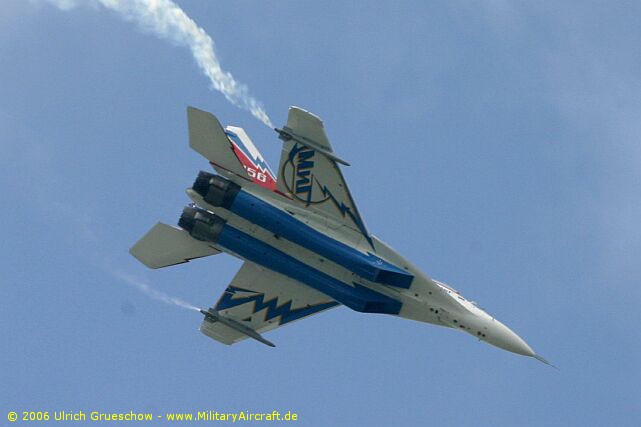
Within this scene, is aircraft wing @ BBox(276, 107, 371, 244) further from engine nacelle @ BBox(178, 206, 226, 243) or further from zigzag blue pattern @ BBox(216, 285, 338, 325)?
zigzag blue pattern @ BBox(216, 285, 338, 325)

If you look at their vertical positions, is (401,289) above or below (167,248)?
above

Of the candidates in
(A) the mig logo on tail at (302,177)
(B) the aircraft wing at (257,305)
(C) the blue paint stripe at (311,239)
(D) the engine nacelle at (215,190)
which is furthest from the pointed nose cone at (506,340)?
(D) the engine nacelle at (215,190)

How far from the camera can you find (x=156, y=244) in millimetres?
41500

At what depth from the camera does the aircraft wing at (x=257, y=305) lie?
1677 inches

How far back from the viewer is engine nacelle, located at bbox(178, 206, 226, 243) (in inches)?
1581

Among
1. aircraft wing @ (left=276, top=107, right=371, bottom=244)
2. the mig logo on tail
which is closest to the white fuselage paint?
aircraft wing @ (left=276, top=107, right=371, bottom=244)

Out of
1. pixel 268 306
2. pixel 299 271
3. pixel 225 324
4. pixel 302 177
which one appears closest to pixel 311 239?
pixel 299 271

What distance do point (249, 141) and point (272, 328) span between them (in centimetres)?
829

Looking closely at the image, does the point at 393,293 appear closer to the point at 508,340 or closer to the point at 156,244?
the point at 508,340

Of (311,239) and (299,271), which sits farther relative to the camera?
(299,271)

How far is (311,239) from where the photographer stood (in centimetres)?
4000

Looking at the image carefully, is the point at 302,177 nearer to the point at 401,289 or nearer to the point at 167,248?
the point at 401,289

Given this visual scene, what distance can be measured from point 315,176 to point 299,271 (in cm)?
383

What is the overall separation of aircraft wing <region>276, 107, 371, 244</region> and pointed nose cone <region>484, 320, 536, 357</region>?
20.8 feet
